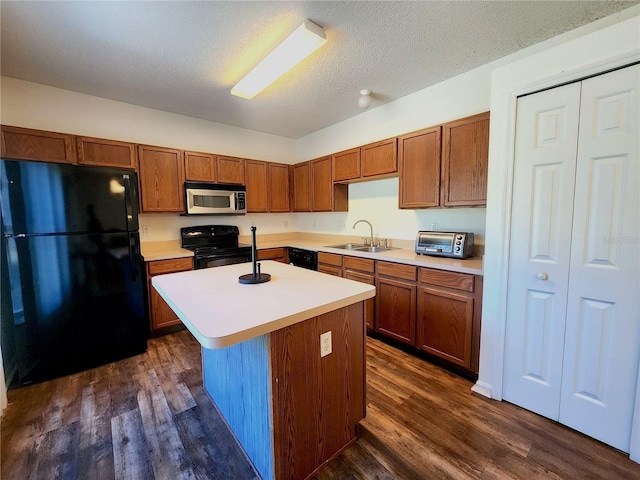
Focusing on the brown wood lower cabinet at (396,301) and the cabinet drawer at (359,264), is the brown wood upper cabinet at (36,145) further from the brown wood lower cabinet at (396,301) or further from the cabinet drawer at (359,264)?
the brown wood lower cabinet at (396,301)

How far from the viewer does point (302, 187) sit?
4.03 meters

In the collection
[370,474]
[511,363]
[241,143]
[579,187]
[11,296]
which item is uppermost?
[241,143]

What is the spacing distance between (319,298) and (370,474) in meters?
0.94

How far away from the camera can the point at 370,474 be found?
4.39 ft

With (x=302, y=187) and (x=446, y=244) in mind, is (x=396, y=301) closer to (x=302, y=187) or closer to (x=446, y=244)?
(x=446, y=244)

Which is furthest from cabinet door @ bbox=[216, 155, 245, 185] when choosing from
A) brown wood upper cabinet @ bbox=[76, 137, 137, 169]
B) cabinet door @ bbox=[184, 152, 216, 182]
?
brown wood upper cabinet @ bbox=[76, 137, 137, 169]

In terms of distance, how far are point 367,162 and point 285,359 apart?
2.49 m

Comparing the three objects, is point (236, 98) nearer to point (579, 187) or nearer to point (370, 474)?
point (579, 187)

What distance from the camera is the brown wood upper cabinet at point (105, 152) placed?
2594 mm

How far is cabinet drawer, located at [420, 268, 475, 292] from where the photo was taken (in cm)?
202

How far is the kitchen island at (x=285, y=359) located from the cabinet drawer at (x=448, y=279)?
1000 mm

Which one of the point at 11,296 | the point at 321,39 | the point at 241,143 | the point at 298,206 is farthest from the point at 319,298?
the point at 241,143

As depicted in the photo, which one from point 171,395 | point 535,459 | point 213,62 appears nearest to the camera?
point 535,459

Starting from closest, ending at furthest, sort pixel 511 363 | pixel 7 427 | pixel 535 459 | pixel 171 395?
pixel 535 459, pixel 7 427, pixel 511 363, pixel 171 395
